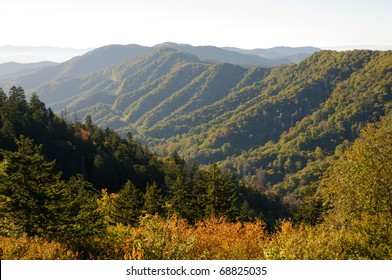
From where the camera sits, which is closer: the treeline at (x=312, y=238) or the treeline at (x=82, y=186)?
the treeline at (x=312, y=238)

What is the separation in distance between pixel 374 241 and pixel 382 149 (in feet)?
40.4

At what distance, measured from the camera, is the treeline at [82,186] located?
79.9 feet

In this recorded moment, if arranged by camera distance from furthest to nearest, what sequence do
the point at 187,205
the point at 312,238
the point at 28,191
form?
the point at 187,205
the point at 28,191
the point at 312,238

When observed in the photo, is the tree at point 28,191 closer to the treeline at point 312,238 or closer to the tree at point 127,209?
the treeline at point 312,238

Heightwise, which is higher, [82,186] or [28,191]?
[28,191]

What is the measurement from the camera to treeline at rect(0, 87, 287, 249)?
2434 centimetres

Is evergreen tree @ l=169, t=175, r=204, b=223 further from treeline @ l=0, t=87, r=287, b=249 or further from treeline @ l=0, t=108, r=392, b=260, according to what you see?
treeline @ l=0, t=108, r=392, b=260

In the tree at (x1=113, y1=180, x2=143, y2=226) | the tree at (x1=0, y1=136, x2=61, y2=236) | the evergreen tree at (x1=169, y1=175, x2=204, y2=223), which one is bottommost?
the evergreen tree at (x1=169, y1=175, x2=204, y2=223)

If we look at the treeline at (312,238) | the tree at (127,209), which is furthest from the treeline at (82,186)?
the treeline at (312,238)

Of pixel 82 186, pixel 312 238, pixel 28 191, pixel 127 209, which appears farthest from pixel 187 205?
pixel 312 238

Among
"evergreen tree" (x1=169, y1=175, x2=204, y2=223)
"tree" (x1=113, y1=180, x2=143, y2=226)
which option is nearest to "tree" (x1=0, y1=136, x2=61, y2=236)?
"tree" (x1=113, y1=180, x2=143, y2=226)

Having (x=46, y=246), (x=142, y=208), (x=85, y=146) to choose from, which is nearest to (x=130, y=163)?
(x=85, y=146)

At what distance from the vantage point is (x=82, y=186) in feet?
170

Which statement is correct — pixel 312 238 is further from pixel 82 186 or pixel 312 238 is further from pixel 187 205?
pixel 82 186
